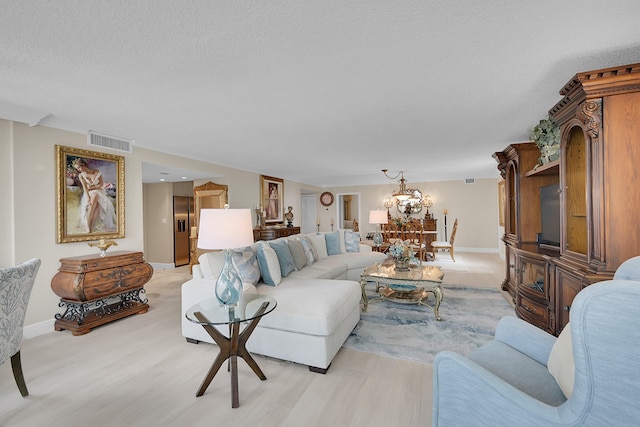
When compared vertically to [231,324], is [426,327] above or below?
below

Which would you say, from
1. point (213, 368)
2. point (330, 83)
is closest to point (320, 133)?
point (330, 83)

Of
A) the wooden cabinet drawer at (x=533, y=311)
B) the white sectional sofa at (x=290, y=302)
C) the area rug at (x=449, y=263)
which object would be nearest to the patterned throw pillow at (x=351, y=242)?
the white sectional sofa at (x=290, y=302)

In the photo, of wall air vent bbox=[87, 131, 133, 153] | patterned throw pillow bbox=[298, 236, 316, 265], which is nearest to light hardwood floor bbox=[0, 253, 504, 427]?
patterned throw pillow bbox=[298, 236, 316, 265]

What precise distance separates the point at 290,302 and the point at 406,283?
158cm

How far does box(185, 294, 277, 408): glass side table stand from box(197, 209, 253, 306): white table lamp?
0.10m

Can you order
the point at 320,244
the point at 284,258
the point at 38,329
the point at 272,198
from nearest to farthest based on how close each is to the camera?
the point at 38,329
the point at 284,258
the point at 320,244
the point at 272,198

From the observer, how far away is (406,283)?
337cm

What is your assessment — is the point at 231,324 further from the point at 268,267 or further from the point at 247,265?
the point at 268,267

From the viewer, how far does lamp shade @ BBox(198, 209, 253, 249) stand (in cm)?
206

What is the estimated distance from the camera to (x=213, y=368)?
2.01 m

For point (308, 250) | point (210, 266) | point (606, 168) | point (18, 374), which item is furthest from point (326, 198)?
point (18, 374)

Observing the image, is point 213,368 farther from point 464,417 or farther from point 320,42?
point 320,42

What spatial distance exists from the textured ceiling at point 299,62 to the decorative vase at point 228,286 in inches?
55.7

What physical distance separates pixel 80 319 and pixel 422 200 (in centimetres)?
880
